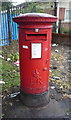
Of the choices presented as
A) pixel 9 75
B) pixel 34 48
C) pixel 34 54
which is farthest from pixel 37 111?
pixel 9 75

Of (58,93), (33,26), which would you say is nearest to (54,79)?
(58,93)

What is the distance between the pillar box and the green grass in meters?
0.81

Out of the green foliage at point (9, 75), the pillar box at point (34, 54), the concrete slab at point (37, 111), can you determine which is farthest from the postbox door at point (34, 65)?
the green foliage at point (9, 75)

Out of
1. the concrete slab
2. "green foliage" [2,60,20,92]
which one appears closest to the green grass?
"green foliage" [2,60,20,92]

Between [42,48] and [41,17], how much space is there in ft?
1.76

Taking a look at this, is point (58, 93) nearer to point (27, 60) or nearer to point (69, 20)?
point (27, 60)

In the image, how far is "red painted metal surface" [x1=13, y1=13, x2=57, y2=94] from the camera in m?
2.32

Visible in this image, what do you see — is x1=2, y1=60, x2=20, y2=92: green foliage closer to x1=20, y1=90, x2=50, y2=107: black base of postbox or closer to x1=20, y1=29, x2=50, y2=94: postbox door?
x1=20, y1=90, x2=50, y2=107: black base of postbox

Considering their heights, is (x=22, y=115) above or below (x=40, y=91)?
below

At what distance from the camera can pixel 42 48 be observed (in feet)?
8.21

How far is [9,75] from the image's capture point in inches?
161

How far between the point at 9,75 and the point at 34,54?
185 centimetres

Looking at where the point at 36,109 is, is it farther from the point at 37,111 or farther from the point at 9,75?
the point at 9,75

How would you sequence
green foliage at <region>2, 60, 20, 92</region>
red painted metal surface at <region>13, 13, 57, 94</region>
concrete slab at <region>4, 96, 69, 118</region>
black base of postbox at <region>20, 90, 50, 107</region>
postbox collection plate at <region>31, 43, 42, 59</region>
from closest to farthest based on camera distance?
red painted metal surface at <region>13, 13, 57, 94</region>
postbox collection plate at <region>31, 43, 42, 59</region>
concrete slab at <region>4, 96, 69, 118</region>
black base of postbox at <region>20, 90, 50, 107</region>
green foliage at <region>2, 60, 20, 92</region>
